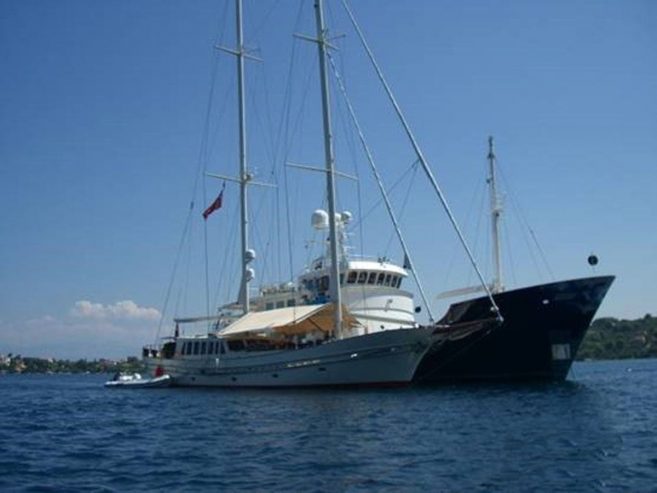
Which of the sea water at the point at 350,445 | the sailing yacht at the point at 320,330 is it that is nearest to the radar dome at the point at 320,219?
the sailing yacht at the point at 320,330

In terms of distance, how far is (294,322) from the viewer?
38281 millimetres

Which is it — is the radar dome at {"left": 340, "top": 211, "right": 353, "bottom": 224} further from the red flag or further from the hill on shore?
the hill on shore

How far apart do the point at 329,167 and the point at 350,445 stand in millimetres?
21806

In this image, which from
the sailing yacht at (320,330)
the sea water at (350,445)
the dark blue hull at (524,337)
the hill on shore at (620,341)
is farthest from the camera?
the hill on shore at (620,341)

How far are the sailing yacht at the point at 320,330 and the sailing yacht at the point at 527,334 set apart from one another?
5.29ft

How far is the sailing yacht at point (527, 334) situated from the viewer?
36.4 m

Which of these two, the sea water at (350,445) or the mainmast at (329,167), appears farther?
the mainmast at (329,167)

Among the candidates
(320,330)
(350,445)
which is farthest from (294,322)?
(350,445)

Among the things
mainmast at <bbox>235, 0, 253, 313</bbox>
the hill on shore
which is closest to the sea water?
mainmast at <bbox>235, 0, 253, 313</bbox>

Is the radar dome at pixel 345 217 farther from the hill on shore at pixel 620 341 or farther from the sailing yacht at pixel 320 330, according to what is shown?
the hill on shore at pixel 620 341

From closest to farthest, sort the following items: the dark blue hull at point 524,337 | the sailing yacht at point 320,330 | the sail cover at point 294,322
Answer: the sailing yacht at point 320,330 < the dark blue hull at point 524,337 < the sail cover at point 294,322

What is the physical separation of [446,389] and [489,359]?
15.1 ft

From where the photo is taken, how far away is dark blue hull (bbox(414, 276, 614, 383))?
36438 millimetres

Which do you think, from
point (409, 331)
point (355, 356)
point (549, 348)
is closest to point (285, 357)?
point (355, 356)
